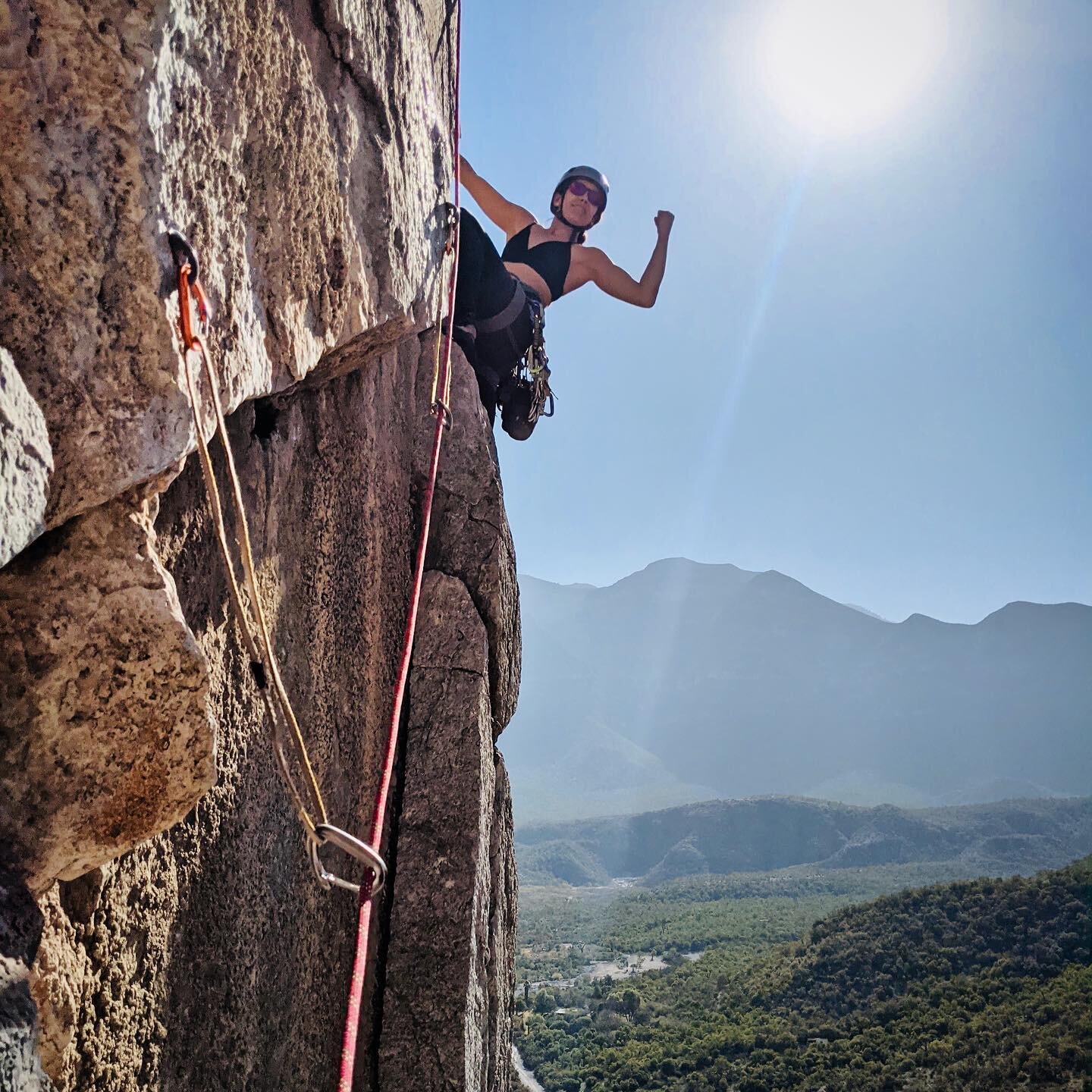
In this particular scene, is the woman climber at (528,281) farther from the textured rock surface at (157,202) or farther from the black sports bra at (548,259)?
the textured rock surface at (157,202)

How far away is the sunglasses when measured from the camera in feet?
19.1

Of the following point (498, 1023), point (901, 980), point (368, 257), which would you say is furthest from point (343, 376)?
point (901, 980)

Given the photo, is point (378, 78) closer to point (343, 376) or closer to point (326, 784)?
point (343, 376)

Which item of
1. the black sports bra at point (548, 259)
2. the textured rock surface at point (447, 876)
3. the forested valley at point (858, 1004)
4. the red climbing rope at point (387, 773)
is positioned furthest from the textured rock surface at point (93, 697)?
the forested valley at point (858, 1004)

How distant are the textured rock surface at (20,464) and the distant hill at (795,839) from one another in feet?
314

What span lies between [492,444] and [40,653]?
3562 millimetres

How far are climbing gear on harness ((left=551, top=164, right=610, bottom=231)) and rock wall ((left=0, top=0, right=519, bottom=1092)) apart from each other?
2.33 metres

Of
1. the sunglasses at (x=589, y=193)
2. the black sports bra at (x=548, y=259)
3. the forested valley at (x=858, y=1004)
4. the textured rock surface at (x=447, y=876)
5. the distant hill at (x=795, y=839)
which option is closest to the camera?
the textured rock surface at (x=447, y=876)

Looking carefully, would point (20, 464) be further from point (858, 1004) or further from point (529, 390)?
point (858, 1004)

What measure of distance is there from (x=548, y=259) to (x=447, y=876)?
4242 millimetres

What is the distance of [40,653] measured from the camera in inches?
58.9

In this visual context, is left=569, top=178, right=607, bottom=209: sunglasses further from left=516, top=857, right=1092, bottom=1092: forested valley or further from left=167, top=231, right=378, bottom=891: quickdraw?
left=516, top=857, right=1092, bottom=1092: forested valley

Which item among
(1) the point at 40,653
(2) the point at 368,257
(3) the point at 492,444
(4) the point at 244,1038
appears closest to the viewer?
(1) the point at 40,653

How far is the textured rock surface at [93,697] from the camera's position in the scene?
1479mm
